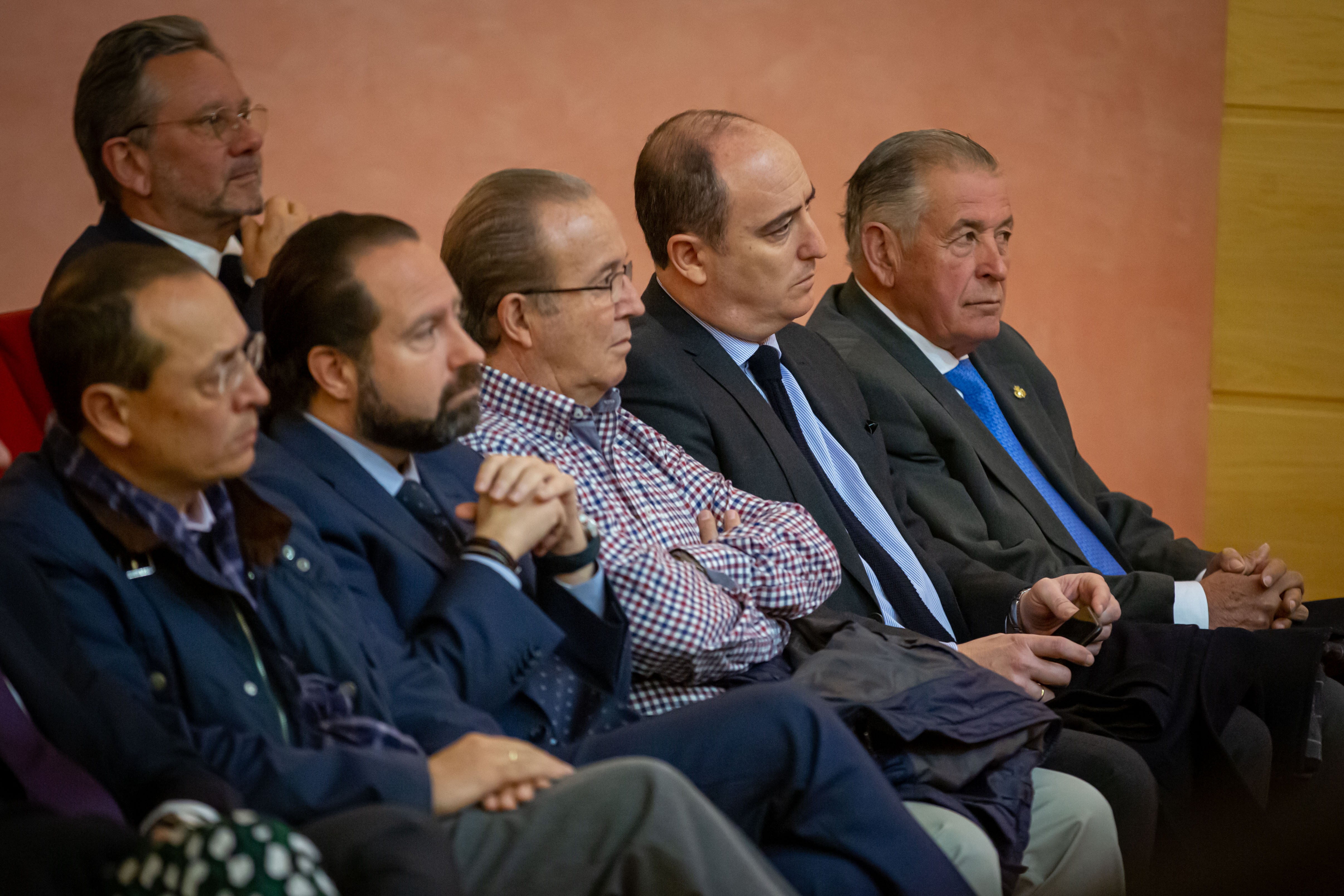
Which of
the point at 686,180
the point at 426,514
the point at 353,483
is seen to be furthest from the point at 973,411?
the point at 353,483

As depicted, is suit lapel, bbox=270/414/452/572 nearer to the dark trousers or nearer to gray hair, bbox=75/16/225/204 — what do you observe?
the dark trousers

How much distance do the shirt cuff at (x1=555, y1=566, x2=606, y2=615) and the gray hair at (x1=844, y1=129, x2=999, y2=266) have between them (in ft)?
4.82

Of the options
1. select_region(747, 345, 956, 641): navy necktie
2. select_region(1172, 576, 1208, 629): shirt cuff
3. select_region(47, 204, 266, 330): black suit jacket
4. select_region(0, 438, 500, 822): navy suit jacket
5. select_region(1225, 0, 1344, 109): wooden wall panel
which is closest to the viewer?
select_region(0, 438, 500, 822): navy suit jacket

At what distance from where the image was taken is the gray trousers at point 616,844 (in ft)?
4.75

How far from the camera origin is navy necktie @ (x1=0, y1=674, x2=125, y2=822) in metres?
1.35

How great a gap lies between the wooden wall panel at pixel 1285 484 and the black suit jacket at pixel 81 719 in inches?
157

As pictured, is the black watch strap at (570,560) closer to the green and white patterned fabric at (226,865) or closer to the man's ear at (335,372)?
the man's ear at (335,372)

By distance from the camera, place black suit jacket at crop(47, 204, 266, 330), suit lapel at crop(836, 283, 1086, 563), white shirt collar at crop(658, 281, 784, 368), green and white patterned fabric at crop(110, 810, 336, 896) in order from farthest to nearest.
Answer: suit lapel at crop(836, 283, 1086, 563) < white shirt collar at crop(658, 281, 784, 368) < black suit jacket at crop(47, 204, 266, 330) < green and white patterned fabric at crop(110, 810, 336, 896)

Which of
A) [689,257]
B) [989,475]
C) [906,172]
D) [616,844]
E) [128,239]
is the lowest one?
[616,844]

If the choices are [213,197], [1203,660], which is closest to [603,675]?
[1203,660]

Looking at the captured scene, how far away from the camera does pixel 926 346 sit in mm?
3105

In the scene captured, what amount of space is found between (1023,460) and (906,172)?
68 cm

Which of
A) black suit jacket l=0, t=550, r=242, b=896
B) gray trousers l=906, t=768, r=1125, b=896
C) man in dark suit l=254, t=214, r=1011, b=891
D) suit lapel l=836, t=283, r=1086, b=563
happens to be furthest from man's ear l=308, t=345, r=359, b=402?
suit lapel l=836, t=283, r=1086, b=563

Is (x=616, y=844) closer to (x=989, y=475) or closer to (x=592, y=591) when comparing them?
(x=592, y=591)
